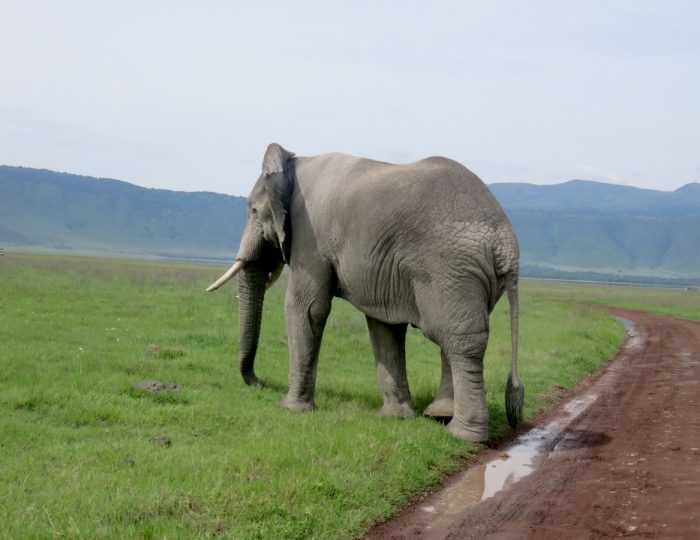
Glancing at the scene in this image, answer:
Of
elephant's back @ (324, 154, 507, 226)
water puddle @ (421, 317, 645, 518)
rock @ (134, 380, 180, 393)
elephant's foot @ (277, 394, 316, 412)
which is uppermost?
elephant's back @ (324, 154, 507, 226)

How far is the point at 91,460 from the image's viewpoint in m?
7.65

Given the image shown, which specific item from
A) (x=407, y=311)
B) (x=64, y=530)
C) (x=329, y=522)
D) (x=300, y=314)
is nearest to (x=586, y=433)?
(x=407, y=311)

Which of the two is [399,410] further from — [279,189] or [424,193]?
[279,189]

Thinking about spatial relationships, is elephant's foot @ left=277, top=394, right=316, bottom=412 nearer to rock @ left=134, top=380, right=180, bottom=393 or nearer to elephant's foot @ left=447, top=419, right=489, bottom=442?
rock @ left=134, top=380, right=180, bottom=393

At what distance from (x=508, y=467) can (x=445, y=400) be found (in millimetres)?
1716

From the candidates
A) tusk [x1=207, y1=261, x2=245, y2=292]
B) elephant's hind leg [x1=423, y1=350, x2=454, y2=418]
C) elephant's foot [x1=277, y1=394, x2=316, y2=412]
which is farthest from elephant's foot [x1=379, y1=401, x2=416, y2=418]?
tusk [x1=207, y1=261, x2=245, y2=292]

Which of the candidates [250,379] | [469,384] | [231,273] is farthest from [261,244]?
[469,384]

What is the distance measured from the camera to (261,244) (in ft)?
37.8

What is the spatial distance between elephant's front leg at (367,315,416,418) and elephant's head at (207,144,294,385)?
157 centimetres

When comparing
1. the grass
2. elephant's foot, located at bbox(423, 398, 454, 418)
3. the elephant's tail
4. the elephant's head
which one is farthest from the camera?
the grass

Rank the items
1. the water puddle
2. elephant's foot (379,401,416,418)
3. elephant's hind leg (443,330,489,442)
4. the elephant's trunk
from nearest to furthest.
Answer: the water puddle < elephant's hind leg (443,330,489,442) < elephant's foot (379,401,416,418) < the elephant's trunk

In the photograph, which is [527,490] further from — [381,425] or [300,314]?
[300,314]

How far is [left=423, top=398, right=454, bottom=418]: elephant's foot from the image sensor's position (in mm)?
10017

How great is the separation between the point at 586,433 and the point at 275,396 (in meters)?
4.12
